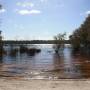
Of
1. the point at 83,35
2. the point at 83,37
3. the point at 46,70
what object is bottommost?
the point at 46,70

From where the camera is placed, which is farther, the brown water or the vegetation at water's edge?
the vegetation at water's edge

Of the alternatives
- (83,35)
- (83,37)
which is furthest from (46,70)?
(83,37)

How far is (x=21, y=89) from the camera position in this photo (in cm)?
1468

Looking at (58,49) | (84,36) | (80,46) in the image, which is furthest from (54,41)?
(80,46)

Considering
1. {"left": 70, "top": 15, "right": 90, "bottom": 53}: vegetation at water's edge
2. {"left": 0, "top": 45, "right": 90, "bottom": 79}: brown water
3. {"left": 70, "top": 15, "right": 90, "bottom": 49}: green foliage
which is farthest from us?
{"left": 70, "top": 15, "right": 90, "bottom": 53}: vegetation at water's edge

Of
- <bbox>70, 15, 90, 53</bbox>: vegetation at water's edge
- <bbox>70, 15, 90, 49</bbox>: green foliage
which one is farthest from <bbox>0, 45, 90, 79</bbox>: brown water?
<bbox>70, 15, 90, 53</bbox>: vegetation at water's edge

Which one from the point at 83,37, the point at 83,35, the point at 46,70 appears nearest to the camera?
the point at 46,70

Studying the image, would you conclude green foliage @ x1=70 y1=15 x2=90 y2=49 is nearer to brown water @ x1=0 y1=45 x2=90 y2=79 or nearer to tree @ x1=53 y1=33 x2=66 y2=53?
tree @ x1=53 y1=33 x2=66 y2=53

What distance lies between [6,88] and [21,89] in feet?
2.51

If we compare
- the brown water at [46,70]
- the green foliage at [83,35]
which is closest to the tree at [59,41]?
the green foliage at [83,35]

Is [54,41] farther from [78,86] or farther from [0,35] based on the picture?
[78,86]

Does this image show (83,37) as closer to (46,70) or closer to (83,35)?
(83,35)

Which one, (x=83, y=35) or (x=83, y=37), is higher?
(x=83, y=35)

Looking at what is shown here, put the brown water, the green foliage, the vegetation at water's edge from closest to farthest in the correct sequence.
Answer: the brown water < the green foliage < the vegetation at water's edge
